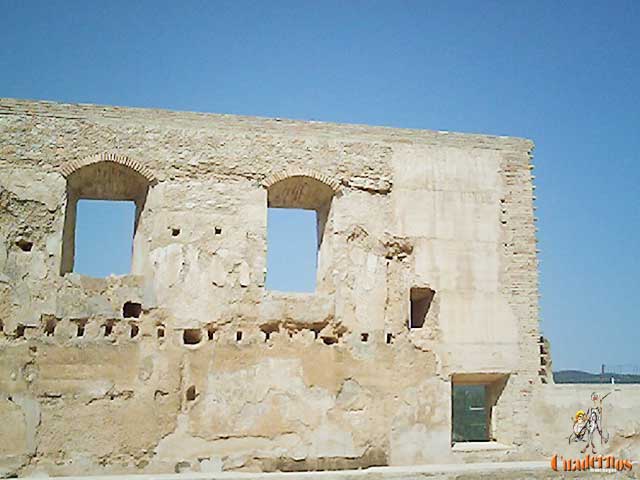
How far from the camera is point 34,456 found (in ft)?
24.9

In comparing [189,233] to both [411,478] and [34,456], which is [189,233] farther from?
[411,478]

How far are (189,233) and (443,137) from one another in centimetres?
358

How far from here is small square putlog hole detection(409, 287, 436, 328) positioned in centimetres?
893

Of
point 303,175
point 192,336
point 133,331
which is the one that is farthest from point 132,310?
point 303,175

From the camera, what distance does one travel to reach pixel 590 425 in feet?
A: 29.7

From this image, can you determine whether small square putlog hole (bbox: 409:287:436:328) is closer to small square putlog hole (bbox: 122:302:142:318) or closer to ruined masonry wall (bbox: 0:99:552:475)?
ruined masonry wall (bbox: 0:99:552:475)

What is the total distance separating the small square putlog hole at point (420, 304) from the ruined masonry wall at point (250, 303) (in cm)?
11

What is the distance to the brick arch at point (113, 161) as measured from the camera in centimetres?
816

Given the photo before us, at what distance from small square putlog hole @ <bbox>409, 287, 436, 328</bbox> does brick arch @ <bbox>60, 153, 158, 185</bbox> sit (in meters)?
3.58

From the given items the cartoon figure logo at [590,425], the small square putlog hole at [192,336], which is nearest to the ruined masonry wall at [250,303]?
the small square putlog hole at [192,336]

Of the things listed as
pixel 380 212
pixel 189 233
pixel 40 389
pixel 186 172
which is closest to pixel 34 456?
pixel 40 389

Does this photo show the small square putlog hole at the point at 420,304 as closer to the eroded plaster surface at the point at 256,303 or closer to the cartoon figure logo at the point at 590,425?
the eroded plaster surface at the point at 256,303

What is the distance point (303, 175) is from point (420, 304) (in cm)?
229

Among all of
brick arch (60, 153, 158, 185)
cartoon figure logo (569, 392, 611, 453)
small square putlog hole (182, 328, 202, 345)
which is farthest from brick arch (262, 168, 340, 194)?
cartoon figure logo (569, 392, 611, 453)
